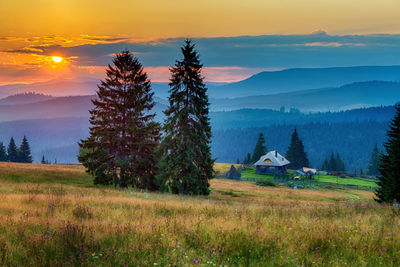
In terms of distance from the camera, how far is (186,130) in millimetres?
28766

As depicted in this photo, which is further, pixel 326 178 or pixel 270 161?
pixel 270 161

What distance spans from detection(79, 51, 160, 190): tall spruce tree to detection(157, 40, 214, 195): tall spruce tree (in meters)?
2.63

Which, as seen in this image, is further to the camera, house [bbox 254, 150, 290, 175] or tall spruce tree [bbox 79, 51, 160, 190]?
house [bbox 254, 150, 290, 175]

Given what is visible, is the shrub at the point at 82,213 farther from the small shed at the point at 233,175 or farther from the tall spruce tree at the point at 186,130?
the small shed at the point at 233,175

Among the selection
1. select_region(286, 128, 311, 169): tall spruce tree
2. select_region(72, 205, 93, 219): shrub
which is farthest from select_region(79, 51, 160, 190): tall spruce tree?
select_region(286, 128, 311, 169): tall spruce tree

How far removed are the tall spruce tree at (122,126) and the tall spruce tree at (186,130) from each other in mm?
2628

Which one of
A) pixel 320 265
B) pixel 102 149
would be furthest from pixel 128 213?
pixel 102 149

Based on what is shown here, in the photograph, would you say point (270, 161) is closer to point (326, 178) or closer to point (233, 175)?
point (326, 178)

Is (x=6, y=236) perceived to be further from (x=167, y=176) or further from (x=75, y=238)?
(x=167, y=176)

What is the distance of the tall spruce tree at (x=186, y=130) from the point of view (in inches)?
1134

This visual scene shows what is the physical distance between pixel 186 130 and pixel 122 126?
6346 mm

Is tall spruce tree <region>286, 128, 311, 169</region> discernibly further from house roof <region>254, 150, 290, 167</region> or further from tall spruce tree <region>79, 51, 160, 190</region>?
tall spruce tree <region>79, 51, 160, 190</region>

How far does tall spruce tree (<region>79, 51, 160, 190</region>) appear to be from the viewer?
99.0ft

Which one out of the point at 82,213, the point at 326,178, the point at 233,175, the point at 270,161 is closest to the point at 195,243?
the point at 82,213
